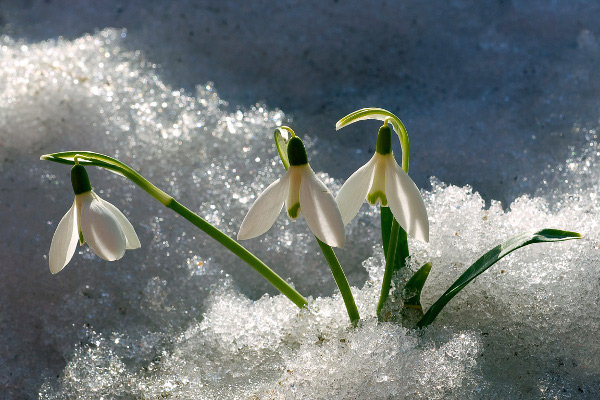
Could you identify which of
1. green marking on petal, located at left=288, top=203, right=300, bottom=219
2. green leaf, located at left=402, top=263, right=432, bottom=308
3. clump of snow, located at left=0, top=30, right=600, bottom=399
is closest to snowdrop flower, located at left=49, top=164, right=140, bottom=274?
green marking on petal, located at left=288, top=203, right=300, bottom=219

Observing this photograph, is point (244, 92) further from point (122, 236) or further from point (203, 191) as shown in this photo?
point (122, 236)

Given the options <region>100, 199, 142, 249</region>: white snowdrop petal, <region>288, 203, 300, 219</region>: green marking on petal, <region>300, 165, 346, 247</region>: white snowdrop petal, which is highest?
<region>100, 199, 142, 249</region>: white snowdrop petal

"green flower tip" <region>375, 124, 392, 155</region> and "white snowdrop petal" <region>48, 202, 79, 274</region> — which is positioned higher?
"green flower tip" <region>375, 124, 392, 155</region>

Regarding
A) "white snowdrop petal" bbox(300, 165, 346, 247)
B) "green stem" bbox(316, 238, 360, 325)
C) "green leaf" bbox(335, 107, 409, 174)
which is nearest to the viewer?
"white snowdrop petal" bbox(300, 165, 346, 247)

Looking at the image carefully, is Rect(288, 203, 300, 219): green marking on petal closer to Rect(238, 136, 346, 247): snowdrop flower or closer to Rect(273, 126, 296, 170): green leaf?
Rect(238, 136, 346, 247): snowdrop flower

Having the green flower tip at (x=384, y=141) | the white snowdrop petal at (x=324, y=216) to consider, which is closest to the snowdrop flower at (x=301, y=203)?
the white snowdrop petal at (x=324, y=216)

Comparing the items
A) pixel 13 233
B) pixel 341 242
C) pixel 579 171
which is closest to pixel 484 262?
pixel 341 242
